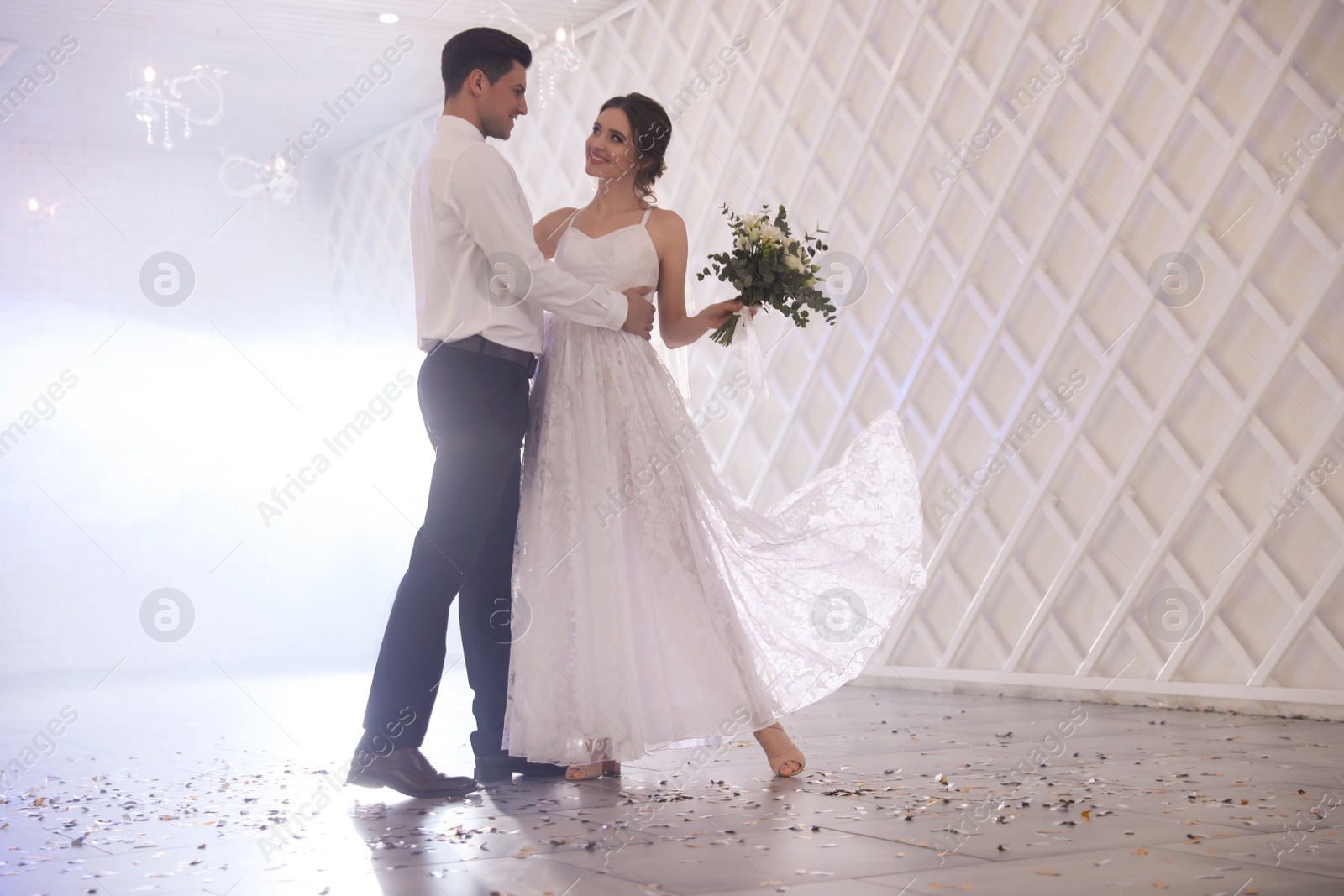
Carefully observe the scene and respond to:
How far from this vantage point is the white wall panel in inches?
93.9

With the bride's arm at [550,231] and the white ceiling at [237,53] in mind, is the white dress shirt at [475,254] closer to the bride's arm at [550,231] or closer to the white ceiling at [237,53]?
the bride's arm at [550,231]

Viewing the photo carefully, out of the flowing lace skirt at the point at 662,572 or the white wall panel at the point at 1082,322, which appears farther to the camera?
the white wall panel at the point at 1082,322

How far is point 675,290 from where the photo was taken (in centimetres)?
201

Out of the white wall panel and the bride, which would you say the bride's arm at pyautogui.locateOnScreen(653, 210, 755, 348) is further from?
the white wall panel

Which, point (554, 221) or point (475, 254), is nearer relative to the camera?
point (475, 254)

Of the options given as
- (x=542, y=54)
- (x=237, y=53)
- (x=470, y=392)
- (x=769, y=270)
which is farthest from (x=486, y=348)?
(x=237, y=53)

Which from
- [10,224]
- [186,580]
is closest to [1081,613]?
[186,580]

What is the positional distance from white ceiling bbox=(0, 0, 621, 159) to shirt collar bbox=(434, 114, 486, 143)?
2522mm

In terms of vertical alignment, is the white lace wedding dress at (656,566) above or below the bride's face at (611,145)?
below

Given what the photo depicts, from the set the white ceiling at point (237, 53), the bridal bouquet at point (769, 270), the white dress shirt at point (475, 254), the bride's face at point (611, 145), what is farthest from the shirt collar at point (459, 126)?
the white ceiling at point (237, 53)

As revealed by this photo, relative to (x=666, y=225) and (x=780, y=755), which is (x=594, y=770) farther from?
(x=666, y=225)

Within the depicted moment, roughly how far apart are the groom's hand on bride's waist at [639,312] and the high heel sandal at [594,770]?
0.69m

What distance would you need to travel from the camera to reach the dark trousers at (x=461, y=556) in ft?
5.54

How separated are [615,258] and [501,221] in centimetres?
26
